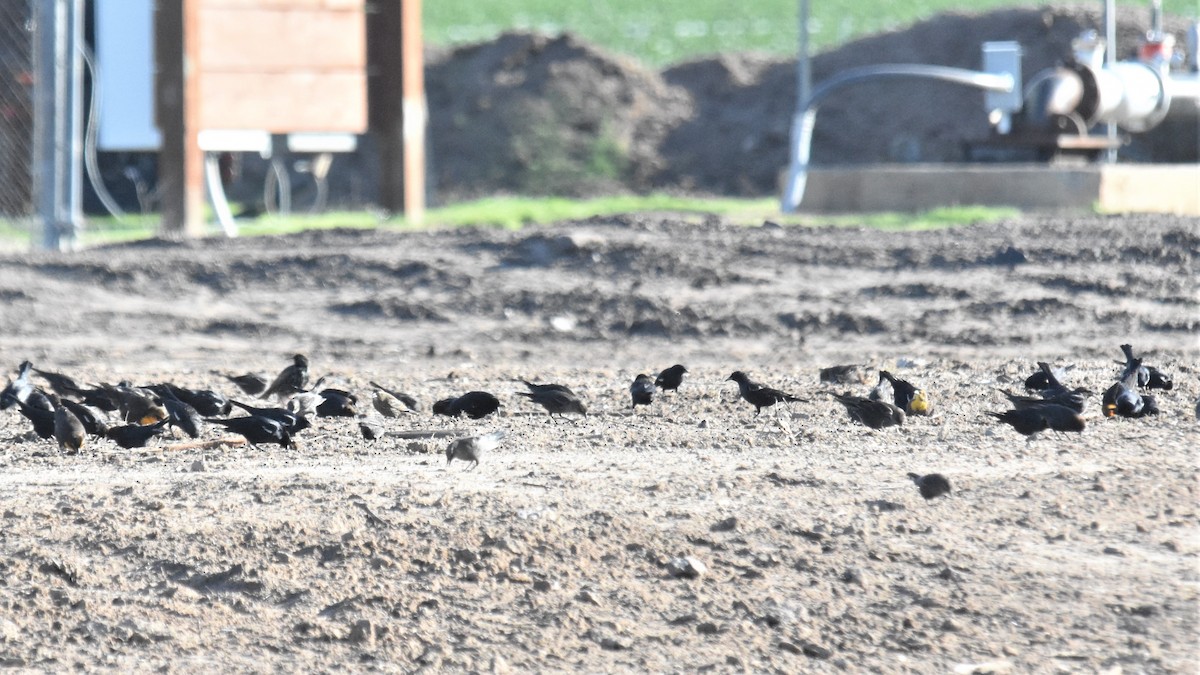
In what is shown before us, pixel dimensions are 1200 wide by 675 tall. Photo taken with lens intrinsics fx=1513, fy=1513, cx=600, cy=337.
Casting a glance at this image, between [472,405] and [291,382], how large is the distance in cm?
100

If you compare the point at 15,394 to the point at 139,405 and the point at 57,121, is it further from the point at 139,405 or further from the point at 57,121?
the point at 57,121

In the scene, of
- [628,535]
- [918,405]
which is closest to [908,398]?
[918,405]

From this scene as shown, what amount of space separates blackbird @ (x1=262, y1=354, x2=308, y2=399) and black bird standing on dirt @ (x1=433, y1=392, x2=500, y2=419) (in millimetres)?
836

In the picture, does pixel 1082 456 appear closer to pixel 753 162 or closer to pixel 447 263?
pixel 447 263

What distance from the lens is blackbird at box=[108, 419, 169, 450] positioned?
197 inches

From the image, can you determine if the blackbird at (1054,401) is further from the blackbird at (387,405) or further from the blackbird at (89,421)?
the blackbird at (89,421)

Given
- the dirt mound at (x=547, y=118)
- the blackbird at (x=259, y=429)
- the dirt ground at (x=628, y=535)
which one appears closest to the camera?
the dirt ground at (x=628, y=535)

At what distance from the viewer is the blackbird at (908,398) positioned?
5367mm

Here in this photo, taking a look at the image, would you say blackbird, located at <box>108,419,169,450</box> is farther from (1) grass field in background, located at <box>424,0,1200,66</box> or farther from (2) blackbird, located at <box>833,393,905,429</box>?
(1) grass field in background, located at <box>424,0,1200,66</box>

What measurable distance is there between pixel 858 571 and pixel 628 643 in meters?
0.65

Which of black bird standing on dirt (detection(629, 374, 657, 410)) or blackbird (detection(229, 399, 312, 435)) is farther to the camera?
black bird standing on dirt (detection(629, 374, 657, 410))

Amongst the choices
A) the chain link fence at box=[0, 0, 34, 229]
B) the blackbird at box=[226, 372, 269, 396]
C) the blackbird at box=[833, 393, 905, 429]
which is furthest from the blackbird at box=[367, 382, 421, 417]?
the chain link fence at box=[0, 0, 34, 229]

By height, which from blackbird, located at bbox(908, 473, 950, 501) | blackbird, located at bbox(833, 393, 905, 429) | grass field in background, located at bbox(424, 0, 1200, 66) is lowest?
blackbird, located at bbox(908, 473, 950, 501)

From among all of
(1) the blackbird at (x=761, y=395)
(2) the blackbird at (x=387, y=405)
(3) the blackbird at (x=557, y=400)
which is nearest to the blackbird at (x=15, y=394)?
(2) the blackbird at (x=387, y=405)
